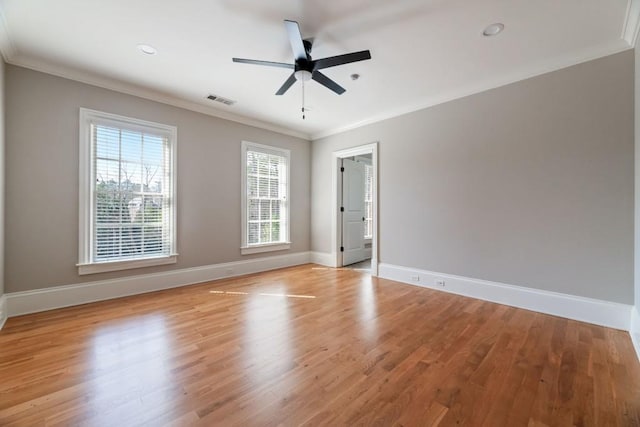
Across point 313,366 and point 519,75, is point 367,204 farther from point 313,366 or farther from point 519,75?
point 313,366

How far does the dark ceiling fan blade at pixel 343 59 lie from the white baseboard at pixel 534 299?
312 cm

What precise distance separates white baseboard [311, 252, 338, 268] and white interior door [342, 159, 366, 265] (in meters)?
0.25

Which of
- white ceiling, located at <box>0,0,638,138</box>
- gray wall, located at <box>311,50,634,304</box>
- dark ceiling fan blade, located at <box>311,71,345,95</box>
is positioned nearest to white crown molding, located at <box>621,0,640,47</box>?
white ceiling, located at <box>0,0,638,138</box>

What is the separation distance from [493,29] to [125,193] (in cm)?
469

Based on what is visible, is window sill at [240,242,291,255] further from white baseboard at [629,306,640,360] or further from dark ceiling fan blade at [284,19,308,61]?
white baseboard at [629,306,640,360]

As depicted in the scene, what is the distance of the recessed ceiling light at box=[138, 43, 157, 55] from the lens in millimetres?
2813

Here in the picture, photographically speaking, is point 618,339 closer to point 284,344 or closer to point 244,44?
point 284,344

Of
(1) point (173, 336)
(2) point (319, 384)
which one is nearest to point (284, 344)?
(2) point (319, 384)

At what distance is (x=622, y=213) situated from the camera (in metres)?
2.68

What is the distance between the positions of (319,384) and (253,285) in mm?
2636

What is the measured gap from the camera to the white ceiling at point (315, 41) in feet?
7.48

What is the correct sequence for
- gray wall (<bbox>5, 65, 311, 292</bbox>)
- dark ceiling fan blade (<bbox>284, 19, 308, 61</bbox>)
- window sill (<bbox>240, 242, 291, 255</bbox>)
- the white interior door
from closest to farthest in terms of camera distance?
dark ceiling fan blade (<bbox>284, 19, 308, 61</bbox>) → gray wall (<bbox>5, 65, 311, 292</bbox>) → window sill (<bbox>240, 242, 291, 255</bbox>) → the white interior door

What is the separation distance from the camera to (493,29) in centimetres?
250

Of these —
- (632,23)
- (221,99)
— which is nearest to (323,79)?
(221,99)
